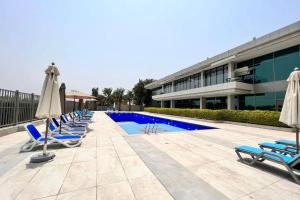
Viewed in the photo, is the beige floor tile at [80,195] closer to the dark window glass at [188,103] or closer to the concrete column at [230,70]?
the concrete column at [230,70]

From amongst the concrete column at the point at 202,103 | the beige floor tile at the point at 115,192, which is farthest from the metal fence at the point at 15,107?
the concrete column at the point at 202,103

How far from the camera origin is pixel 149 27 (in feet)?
49.8

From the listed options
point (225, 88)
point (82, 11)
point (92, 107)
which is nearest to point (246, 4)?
point (225, 88)

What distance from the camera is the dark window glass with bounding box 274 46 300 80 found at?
500 inches

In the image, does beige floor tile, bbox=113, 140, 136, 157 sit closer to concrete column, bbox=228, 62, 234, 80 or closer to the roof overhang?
the roof overhang

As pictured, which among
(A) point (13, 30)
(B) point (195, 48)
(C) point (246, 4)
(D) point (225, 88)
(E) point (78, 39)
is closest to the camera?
(A) point (13, 30)

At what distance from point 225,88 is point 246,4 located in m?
8.36

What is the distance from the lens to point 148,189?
2.86m

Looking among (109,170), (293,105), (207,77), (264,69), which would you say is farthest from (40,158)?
(207,77)

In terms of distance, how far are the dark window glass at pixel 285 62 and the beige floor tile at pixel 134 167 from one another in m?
16.3

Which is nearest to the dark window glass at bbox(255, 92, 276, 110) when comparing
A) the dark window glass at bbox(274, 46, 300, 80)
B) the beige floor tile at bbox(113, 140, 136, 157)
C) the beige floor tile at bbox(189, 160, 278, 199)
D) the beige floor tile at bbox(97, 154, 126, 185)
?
the dark window glass at bbox(274, 46, 300, 80)

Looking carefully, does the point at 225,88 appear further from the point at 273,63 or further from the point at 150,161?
the point at 150,161

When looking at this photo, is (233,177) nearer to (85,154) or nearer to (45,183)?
(45,183)

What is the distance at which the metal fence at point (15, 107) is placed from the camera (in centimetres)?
734
